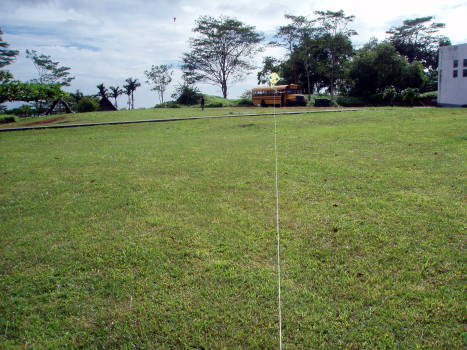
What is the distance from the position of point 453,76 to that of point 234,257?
1031 inches

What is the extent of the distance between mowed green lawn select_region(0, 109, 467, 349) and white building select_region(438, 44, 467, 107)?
67.1 ft

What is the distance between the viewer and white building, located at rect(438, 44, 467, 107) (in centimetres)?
2316

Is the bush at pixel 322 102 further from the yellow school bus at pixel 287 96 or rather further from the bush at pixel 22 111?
the bush at pixel 22 111

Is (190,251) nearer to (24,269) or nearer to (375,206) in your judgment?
(24,269)

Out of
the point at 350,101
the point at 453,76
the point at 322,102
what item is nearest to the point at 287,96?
the point at 322,102

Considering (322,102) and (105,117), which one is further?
(322,102)

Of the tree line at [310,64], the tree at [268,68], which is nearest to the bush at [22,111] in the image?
the tree line at [310,64]

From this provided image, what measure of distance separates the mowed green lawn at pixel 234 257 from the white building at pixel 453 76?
20.5m

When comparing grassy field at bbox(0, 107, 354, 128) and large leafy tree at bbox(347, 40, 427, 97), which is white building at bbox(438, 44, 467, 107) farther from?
grassy field at bbox(0, 107, 354, 128)

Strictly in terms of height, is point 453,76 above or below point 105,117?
above

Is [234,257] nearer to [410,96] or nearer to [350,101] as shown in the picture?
[410,96]

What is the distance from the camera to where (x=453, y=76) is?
23.7 metres

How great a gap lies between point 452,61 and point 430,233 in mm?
25046

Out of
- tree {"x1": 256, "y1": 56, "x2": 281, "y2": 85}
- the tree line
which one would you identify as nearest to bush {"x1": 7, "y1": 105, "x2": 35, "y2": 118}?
the tree line
